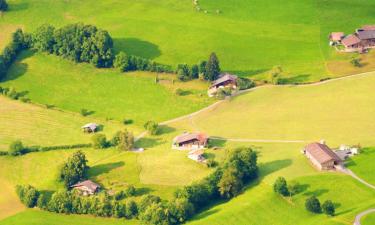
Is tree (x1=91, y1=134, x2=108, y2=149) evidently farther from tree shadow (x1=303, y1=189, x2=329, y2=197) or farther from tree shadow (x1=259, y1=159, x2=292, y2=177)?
tree shadow (x1=303, y1=189, x2=329, y2=197)

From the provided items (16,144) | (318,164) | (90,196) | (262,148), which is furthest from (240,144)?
(16,144)

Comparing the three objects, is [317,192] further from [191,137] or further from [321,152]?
[191,137]

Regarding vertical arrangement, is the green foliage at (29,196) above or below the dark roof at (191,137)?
below

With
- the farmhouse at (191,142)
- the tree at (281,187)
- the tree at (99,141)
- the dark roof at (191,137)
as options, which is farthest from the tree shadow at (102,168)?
the tree at (281,187)

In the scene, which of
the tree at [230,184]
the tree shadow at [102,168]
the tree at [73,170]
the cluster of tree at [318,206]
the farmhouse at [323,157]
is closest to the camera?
the cluster of tree at [318,206]

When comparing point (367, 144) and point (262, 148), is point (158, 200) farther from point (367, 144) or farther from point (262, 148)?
point (367, 144)

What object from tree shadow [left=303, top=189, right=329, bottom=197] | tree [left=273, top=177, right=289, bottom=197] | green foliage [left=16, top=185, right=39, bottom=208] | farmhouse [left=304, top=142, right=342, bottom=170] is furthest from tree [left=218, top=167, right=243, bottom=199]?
green foliage [left=16, top=185, right=39, bottom=208]

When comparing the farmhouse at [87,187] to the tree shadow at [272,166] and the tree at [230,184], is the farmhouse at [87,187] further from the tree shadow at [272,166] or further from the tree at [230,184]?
the tree shadow at [272,166]
